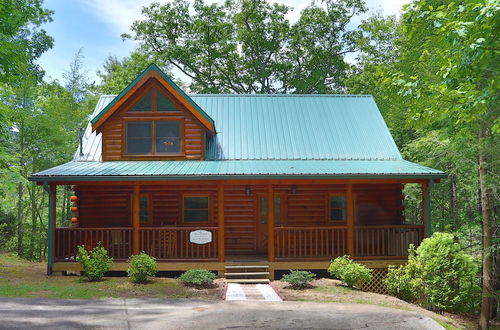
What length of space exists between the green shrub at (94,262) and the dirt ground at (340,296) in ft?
17.5

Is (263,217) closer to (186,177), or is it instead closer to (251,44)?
(186,177)

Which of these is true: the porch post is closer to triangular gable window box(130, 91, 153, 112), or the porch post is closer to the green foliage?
the green foliage

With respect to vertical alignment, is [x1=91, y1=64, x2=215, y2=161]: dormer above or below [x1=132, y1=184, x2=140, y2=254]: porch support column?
above

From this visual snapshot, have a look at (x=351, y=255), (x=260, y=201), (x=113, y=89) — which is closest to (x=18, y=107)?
(x=113, y=89)

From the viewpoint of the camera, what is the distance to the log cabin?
1555 cm

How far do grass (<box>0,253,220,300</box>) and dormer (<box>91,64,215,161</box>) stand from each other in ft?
16.1

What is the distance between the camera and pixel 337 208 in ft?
60.5

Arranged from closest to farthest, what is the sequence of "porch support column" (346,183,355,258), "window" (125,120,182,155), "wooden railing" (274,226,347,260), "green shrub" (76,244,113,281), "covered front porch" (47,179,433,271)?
1. "green shrub" (76,244,113,281)
2. "wooden railing" (274,226,347,260)
3. "porch support column" (346,183,355,258)
4. "covered front porch" (47,179,433,271)
5. "window" (125,120,182,155)

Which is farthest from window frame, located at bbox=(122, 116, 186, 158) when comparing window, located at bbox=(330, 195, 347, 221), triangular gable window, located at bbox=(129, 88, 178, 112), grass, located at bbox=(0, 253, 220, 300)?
window, located at bbox=(330, 195, 347, 221)

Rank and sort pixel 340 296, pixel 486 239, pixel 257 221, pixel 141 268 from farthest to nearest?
pixel 257 221 → pixel 486 239 → pixel 141 268 → pixel 340 296

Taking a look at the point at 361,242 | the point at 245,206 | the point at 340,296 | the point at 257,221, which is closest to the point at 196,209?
the point at 245,206

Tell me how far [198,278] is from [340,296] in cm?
407

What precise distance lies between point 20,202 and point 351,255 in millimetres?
23270

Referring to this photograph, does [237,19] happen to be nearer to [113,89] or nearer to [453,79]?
[113,89]
